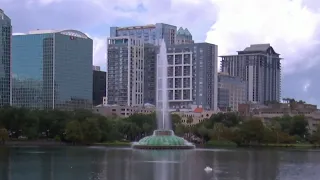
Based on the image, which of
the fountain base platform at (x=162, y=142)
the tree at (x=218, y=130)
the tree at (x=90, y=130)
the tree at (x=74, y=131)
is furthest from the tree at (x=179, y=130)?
the fountain base platform at (x=162, y=142)

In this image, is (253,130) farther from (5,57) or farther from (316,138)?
(5,57)

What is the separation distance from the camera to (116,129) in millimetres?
134375

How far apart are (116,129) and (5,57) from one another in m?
69.0

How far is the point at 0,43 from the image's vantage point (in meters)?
189

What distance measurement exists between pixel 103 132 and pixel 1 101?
76.0m

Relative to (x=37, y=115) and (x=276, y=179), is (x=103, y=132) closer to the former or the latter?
(x=37, y=115)

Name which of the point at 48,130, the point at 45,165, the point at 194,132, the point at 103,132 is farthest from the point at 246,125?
the point at 45,165

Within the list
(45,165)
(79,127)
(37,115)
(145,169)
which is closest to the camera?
(145,169)

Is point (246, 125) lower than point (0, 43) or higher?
lower

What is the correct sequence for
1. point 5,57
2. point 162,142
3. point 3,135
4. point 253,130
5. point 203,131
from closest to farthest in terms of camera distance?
point 162,142, point 3,135, point 253,130, point 203,131, point 5,57

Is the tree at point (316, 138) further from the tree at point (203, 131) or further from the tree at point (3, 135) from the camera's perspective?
the tree at point (3, 135)

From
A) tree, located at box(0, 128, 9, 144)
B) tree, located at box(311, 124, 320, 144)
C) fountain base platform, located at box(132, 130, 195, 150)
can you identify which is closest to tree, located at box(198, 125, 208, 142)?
tree, located at box(311, 124, 320, 144)

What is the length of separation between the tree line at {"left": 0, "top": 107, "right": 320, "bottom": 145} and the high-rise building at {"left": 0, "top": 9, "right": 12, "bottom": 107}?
184 feet

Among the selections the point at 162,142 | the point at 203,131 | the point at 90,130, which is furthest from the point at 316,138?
the point at 162,142
